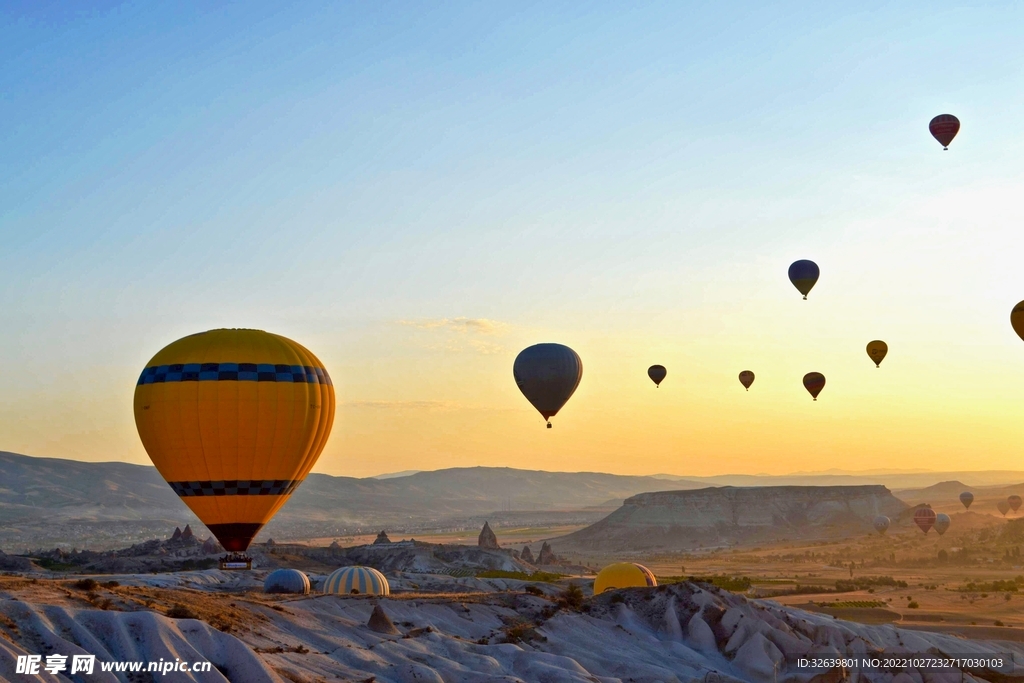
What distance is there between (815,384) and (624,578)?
3965 cm

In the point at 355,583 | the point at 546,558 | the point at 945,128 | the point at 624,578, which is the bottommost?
the point at 355,583

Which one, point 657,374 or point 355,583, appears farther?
point 657,374

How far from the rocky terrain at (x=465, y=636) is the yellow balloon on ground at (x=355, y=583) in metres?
3.10

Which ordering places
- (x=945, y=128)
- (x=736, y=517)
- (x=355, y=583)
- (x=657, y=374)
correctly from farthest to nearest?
(x=736, y=517) < (x=657, y=374) < (x=945, y=128) < (x=355, y=583)

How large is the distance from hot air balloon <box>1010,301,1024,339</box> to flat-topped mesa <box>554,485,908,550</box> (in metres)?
98.8

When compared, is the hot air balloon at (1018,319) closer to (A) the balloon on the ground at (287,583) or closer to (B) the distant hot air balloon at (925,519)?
(A) the balloon on the ground at (287,583)

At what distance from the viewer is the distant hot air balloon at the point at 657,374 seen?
87438 millimetres

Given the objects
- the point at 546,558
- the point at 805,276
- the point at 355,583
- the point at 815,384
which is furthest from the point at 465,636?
the point at 546,558

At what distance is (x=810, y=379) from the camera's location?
8962 cm

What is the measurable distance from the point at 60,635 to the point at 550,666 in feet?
51.8

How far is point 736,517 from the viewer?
543 ft

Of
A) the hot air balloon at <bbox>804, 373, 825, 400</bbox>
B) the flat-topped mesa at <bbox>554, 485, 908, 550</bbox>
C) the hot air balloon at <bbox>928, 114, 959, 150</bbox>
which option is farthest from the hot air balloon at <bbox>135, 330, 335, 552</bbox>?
the flat-topped mesa at <bbox>554, 485, 908, 550</bbox>

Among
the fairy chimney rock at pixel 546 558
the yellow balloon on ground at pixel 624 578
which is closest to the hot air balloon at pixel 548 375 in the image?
the yellow balloon on ground at pixel 624 578

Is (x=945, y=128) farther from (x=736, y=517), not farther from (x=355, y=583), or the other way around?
(x=736, y=517)
